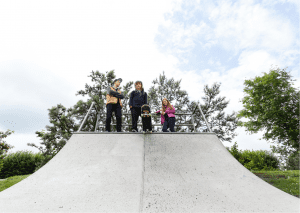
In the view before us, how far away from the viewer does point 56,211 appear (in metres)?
2.01

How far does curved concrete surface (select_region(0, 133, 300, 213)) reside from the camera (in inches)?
83.6

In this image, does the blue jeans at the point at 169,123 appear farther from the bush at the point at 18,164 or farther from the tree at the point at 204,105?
the bush at the point at 18,164

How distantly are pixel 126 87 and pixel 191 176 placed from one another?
9989mm

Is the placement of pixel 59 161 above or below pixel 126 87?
below

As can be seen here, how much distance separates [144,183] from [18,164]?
1782cm

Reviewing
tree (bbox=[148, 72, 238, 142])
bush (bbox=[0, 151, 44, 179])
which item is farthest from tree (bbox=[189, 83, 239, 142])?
bush (bbox=[0, 151, 44, 179])

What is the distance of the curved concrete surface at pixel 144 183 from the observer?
2.12 metres

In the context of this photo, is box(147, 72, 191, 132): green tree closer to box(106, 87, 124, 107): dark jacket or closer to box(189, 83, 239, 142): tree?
box(189, 83, 239, 142): tree

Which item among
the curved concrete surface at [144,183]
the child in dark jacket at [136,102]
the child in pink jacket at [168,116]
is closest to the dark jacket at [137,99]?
the child in dark jacket at [136,102]

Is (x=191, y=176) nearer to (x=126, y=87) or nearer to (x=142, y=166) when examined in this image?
(x=142, y=166)

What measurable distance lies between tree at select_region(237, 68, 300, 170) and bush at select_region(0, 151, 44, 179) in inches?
742

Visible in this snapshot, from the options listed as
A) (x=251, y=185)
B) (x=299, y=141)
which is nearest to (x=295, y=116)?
(x=299, y=141)

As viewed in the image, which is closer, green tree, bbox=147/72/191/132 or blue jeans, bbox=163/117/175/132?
blue jeans, bbox=163/117/175/132

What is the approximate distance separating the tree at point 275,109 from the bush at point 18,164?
18.8m
